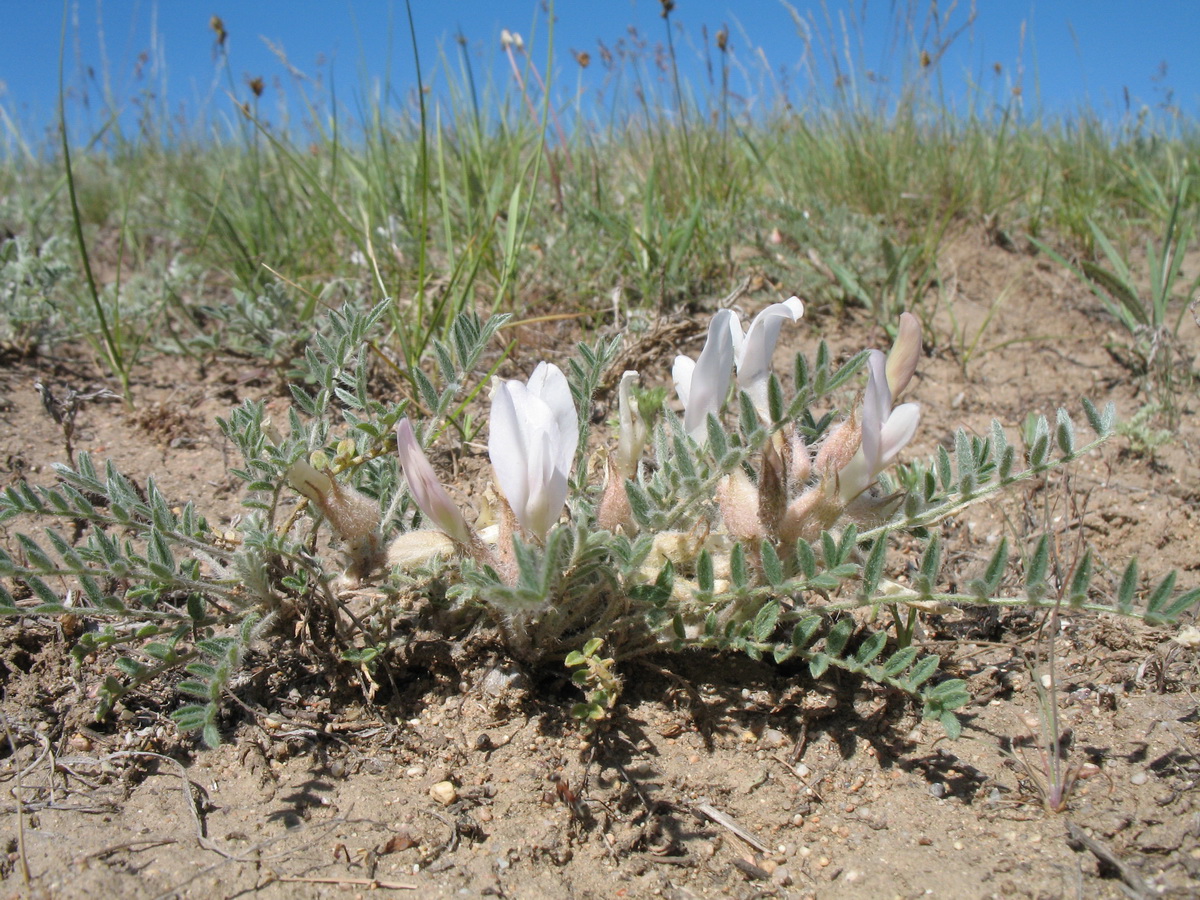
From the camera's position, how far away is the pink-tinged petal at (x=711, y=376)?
1359mm

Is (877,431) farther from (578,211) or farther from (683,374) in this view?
(578,211)

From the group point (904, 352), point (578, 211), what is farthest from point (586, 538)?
point (578, 211)

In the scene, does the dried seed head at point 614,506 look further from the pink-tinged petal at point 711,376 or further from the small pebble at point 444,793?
the small pebble at point 444,793

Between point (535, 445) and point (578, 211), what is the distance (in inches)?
86.6

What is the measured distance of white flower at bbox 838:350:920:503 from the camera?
1.25 meters

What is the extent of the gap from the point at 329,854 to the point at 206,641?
37 centimetres

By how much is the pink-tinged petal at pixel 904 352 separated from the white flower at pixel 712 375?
0.87 feet

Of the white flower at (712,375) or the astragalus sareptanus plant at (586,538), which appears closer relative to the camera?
the astragalus sareptanus plant at (586,538)

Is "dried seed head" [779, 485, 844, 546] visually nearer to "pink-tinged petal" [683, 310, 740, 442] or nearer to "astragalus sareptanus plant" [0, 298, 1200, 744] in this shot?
"astragalus sareptanus plant" [0, 298, 1200, 744]

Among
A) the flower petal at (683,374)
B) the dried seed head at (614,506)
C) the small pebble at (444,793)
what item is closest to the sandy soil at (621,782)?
the small pebble at (444,793)

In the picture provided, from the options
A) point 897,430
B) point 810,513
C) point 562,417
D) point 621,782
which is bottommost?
point 621,782

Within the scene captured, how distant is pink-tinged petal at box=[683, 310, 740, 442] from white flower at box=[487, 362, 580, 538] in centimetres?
26

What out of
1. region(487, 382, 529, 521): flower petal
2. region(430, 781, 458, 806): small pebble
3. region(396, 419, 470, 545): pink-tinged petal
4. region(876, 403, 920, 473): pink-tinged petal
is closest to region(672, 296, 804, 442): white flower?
region(876, 403, 920, 473): pink-tinged petal

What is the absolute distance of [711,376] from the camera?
139 centimetres
